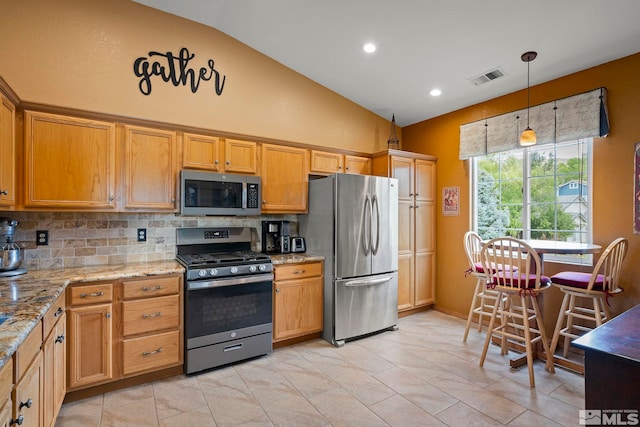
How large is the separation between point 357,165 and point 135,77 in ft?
8.42

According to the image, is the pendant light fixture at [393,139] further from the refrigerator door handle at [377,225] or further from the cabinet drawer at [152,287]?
the cabinet drawer at [152,287]

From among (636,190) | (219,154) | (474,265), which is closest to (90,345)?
(219,154)

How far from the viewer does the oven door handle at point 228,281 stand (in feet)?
8.70

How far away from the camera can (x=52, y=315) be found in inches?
72.6

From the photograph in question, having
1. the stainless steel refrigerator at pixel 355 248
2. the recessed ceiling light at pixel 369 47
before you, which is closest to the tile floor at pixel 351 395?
the stainless steel refrigerator at pixel 355 248

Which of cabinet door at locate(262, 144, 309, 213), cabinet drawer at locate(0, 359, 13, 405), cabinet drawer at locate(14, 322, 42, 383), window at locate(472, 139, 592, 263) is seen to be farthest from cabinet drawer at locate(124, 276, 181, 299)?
window at locate(472, 139, 592, 263)

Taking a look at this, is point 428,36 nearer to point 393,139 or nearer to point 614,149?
point 393,139

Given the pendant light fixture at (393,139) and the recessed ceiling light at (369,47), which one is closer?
the recessed ceiling light at (369,47)

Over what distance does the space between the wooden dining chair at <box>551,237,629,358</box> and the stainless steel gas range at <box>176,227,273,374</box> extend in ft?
8.55

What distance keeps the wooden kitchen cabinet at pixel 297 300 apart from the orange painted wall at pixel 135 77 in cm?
148

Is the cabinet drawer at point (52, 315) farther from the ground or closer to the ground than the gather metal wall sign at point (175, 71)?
closer to the ground

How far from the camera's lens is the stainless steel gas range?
267 centimetres

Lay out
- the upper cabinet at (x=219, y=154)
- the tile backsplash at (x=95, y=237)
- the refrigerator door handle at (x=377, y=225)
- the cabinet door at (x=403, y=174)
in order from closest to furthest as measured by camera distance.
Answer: the tile backsplash at (x=95, y=237) < the upper cabinet at (x=219, y=154) < the refrigerator door handle at (x=377, y=225) < the cabinet door at (x=403, y=174)

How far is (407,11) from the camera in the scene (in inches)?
104
